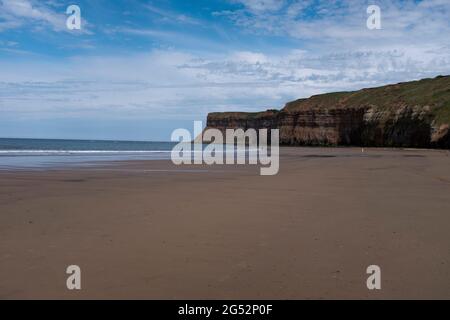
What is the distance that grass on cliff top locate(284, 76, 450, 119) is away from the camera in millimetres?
58531

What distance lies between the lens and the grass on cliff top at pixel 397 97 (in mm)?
58531

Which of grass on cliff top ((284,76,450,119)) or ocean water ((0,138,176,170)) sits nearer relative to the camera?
ocean water ((0,138,176,170))

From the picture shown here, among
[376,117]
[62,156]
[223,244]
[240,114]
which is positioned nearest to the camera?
[223,244]

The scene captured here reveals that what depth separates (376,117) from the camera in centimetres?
6569

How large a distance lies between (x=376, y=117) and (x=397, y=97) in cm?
556

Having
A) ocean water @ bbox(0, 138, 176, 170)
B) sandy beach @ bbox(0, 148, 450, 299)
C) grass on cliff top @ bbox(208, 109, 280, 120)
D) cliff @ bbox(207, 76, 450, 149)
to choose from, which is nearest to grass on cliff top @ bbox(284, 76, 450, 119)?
cliff @ bbox(207, 76, 450, 149)

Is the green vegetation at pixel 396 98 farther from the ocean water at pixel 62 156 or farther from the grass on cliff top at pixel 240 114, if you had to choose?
the ocean water at pixel 62 156

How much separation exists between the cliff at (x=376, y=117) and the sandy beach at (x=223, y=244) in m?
50.5

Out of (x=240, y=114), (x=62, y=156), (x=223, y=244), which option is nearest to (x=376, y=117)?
(x=62, y=156)

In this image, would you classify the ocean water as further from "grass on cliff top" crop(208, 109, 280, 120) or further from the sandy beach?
"grass on cliff top" crop(208, 109, 280, 120)

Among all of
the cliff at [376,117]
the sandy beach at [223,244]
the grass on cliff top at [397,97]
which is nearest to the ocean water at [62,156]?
the sandy beach at [223,244]

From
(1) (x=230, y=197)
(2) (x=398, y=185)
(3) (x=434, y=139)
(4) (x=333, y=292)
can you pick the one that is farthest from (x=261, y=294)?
(3) (x=434, y=139)

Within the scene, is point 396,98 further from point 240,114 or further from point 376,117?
point 240,114
